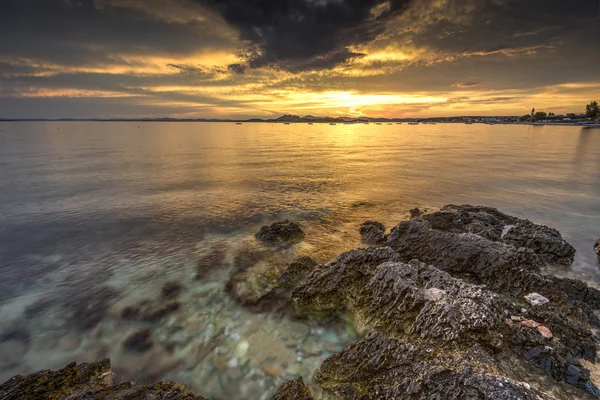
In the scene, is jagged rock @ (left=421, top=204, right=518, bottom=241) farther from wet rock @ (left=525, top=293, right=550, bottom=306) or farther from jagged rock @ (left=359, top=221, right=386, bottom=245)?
wet rock @ (left=525, top=293, right=550, bottom=306)

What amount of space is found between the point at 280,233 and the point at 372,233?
5.47 meters

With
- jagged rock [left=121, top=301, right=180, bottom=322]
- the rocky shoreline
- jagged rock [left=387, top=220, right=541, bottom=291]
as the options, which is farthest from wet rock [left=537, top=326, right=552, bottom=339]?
jagged rock [left=121, top=301, right=180, bottom=322]

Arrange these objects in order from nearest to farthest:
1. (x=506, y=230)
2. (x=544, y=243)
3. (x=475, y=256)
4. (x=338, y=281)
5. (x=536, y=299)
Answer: (x=536, y=299)
(x=338, y=281)
(x=475, y=256)
(x=544, y=243)
(x=506, y=230)

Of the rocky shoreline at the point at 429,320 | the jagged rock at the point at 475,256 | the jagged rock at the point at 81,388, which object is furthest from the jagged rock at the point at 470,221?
the jagged rock at the point at 81,388

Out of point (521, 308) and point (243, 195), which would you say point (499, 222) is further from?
point (243, 195)

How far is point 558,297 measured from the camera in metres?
9.69

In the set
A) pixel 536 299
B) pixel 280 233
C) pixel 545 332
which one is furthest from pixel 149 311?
pixel 536 299

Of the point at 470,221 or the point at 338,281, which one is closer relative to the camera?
the point at 338,281

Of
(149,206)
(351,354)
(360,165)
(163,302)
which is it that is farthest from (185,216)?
(360,165)

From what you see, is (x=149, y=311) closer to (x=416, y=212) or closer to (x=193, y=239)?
(x=193, y=239)

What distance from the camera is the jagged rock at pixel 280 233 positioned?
1681 centimetres

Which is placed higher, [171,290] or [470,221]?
[470,221]

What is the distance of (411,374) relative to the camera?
610 cm

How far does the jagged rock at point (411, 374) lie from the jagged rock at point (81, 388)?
3.45 meters
